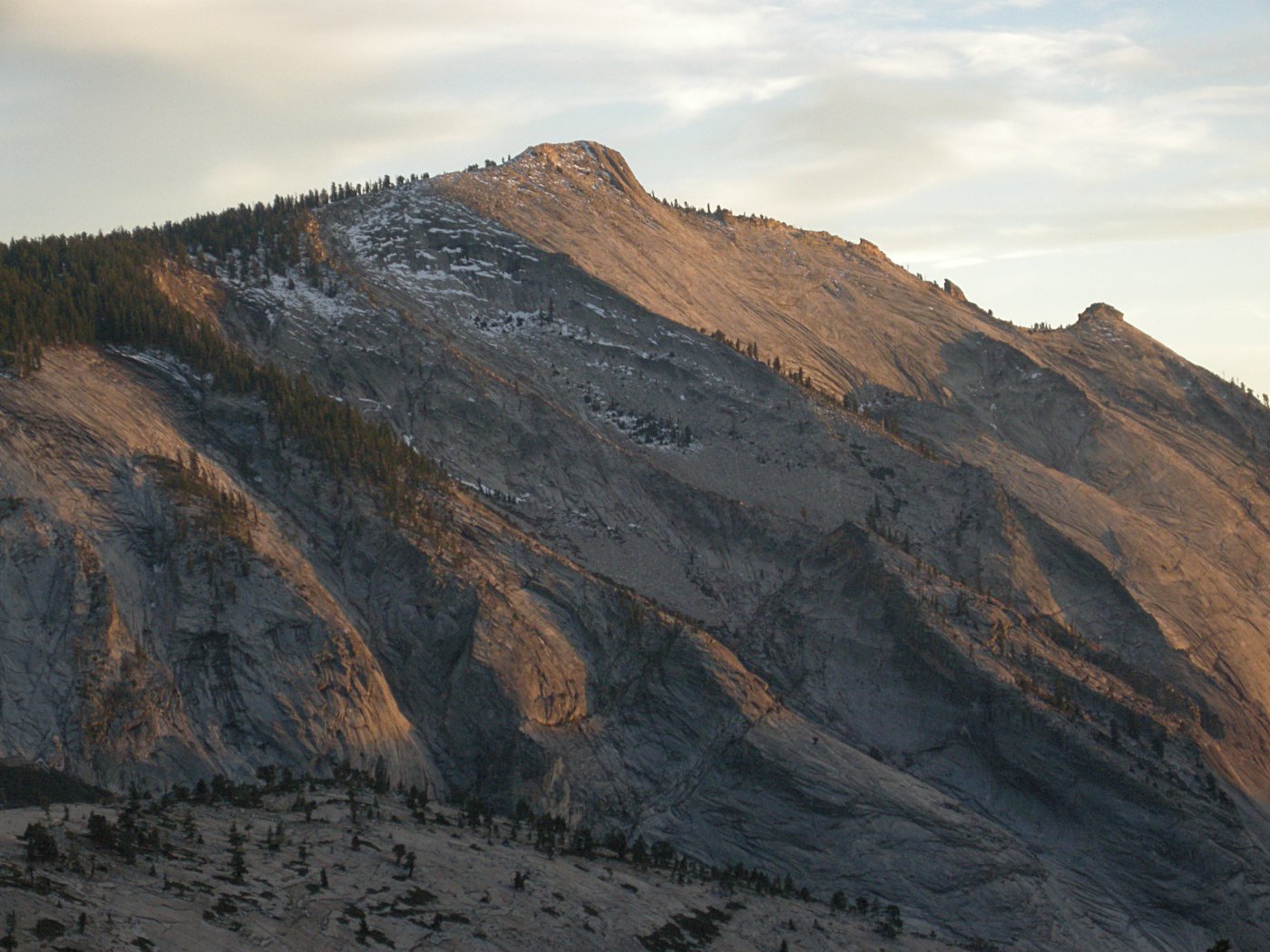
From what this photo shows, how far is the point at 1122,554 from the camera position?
597 ft

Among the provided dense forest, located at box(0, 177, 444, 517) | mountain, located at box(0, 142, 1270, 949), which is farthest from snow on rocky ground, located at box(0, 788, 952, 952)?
dense forest, located at box(0, 177, 444, 517)

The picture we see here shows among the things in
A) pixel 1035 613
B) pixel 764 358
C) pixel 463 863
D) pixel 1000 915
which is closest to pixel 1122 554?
pixel 1035 613

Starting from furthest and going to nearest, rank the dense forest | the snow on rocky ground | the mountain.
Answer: the dense forest, the mountain, the snow on rocky ground

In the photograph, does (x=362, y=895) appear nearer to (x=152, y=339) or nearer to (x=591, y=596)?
→ (x=591, y=596)

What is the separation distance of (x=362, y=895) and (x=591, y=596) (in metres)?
60.1

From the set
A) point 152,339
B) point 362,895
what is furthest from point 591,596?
point 362,895

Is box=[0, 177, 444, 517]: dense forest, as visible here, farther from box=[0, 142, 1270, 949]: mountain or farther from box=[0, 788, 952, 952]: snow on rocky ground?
box=[0, 788, 952, 952]: snow on rocky ground

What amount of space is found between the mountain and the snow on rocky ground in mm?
15102

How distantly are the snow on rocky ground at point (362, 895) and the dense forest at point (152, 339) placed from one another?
3843 cm

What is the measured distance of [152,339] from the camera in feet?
496

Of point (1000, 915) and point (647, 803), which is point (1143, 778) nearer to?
point (1000, 915)

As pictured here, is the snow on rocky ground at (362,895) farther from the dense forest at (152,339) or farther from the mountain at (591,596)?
the dense forest at (152,339)

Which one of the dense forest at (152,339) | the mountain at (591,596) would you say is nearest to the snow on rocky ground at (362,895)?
the mountain at (591,596)

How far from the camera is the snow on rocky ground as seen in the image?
75188mm
